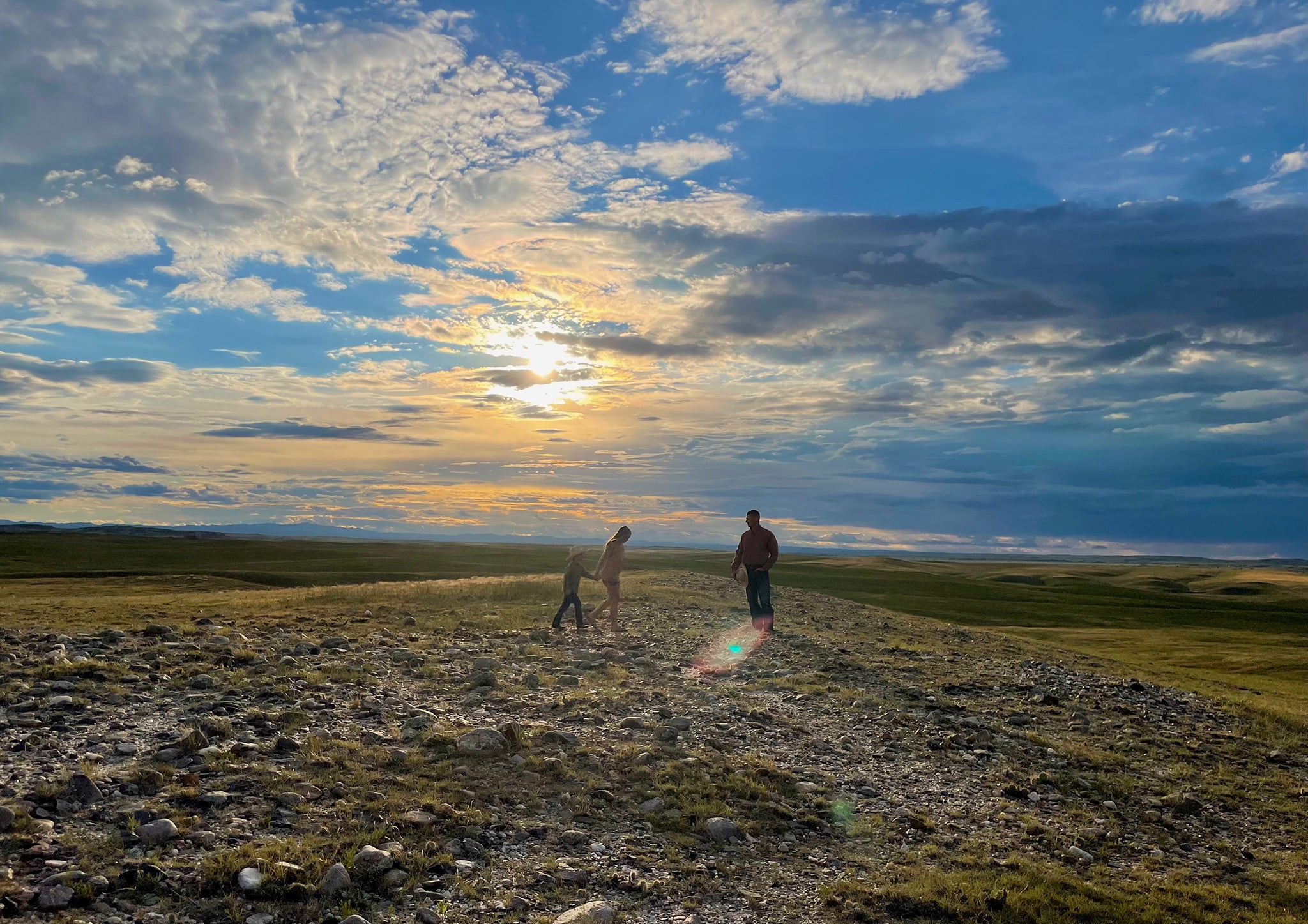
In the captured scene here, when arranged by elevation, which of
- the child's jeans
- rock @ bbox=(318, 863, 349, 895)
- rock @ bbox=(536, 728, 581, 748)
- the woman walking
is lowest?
rock @ bbox=(318, 863, 349, 895)

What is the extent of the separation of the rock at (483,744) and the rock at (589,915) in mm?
4405

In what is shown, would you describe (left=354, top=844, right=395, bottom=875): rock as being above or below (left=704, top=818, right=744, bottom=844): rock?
above

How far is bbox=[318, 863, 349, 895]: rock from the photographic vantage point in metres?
8.00

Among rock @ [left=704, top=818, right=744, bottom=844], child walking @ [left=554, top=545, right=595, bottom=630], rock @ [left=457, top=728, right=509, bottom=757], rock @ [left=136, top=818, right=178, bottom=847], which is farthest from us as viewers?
child walking @ [left=554, top=545, right=595, bottom=630]

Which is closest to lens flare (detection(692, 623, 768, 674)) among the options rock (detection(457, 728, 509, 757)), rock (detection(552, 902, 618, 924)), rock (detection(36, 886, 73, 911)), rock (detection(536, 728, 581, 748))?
rock (detection(536, 728, 581, 748))

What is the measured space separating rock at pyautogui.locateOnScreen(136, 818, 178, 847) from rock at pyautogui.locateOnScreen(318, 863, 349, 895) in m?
1.98

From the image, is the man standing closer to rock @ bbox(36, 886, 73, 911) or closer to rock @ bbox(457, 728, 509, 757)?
rock @ bbox(457, 728, 509, 757)

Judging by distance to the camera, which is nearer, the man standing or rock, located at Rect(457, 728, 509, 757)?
rock, located at Rect(457, 728, 509, 757)

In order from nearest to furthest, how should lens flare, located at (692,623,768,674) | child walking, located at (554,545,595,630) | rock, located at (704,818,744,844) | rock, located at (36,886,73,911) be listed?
rock, located at (36,886,73,911) → rock, located at (704,818,744,844) → lens flare, located at (692,623,768,674) → child walking, located at (554,545,595,630)

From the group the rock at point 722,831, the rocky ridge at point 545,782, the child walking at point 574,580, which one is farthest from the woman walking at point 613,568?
the rock at point 722,831

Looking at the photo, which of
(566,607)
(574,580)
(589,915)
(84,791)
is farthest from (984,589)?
(84,791)

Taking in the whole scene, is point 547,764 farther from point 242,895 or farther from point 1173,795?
point 1173,795

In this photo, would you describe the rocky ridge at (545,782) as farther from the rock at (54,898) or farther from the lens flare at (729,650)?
the lens flare at (729,650)

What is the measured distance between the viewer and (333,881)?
8.09 m
